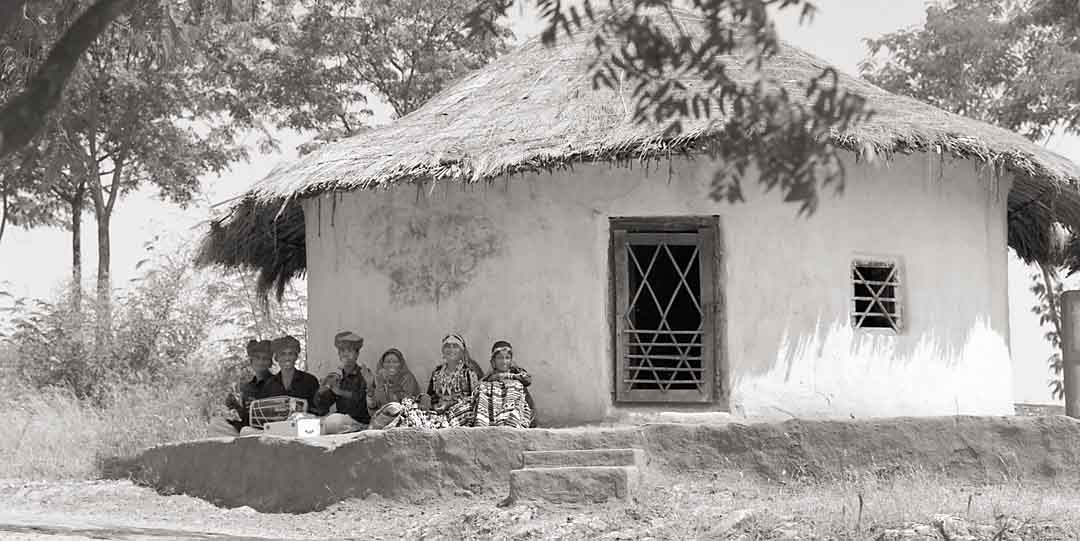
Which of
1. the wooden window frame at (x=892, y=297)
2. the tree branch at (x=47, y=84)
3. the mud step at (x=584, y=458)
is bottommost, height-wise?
the mud step at (x=584, y=458)

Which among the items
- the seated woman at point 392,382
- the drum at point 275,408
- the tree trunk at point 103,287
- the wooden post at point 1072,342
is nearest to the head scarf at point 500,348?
the seated woman at point 392,382

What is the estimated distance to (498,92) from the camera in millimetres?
12156

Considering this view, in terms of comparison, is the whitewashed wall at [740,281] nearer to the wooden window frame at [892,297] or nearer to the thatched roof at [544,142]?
the wooden window frame at [892,297]

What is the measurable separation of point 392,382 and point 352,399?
322 mm

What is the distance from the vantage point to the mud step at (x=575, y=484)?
9023mm

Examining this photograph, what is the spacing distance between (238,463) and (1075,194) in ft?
20.5

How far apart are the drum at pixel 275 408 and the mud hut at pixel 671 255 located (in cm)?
81

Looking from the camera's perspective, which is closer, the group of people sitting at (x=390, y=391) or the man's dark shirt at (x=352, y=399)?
the group of people sitting at (x=390, y=391)

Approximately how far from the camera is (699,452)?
9.88 meters

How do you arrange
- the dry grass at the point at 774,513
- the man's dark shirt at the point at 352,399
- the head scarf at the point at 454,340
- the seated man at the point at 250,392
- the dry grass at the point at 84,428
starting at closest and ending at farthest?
the dry grass at the point at 774,513 → the head scarf at the point at 454,340 → the man's dark shirt at the point at 352,399 → the seated man at the point at 250,392 → the dry grass at the point at 84,428

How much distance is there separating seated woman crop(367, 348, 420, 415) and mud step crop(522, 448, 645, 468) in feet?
5.51

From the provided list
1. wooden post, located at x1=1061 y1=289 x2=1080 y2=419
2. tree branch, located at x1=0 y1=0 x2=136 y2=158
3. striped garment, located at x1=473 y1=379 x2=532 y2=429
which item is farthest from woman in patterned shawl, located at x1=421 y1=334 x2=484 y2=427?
tree branch, located at x1=0 y1=0 x2=136 y2=158

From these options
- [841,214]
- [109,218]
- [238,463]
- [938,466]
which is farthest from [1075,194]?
[109,218]

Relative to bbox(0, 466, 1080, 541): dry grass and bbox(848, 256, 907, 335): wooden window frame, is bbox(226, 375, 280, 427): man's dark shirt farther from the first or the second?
bbox(848, 256, 907, 335): wooden window frame
